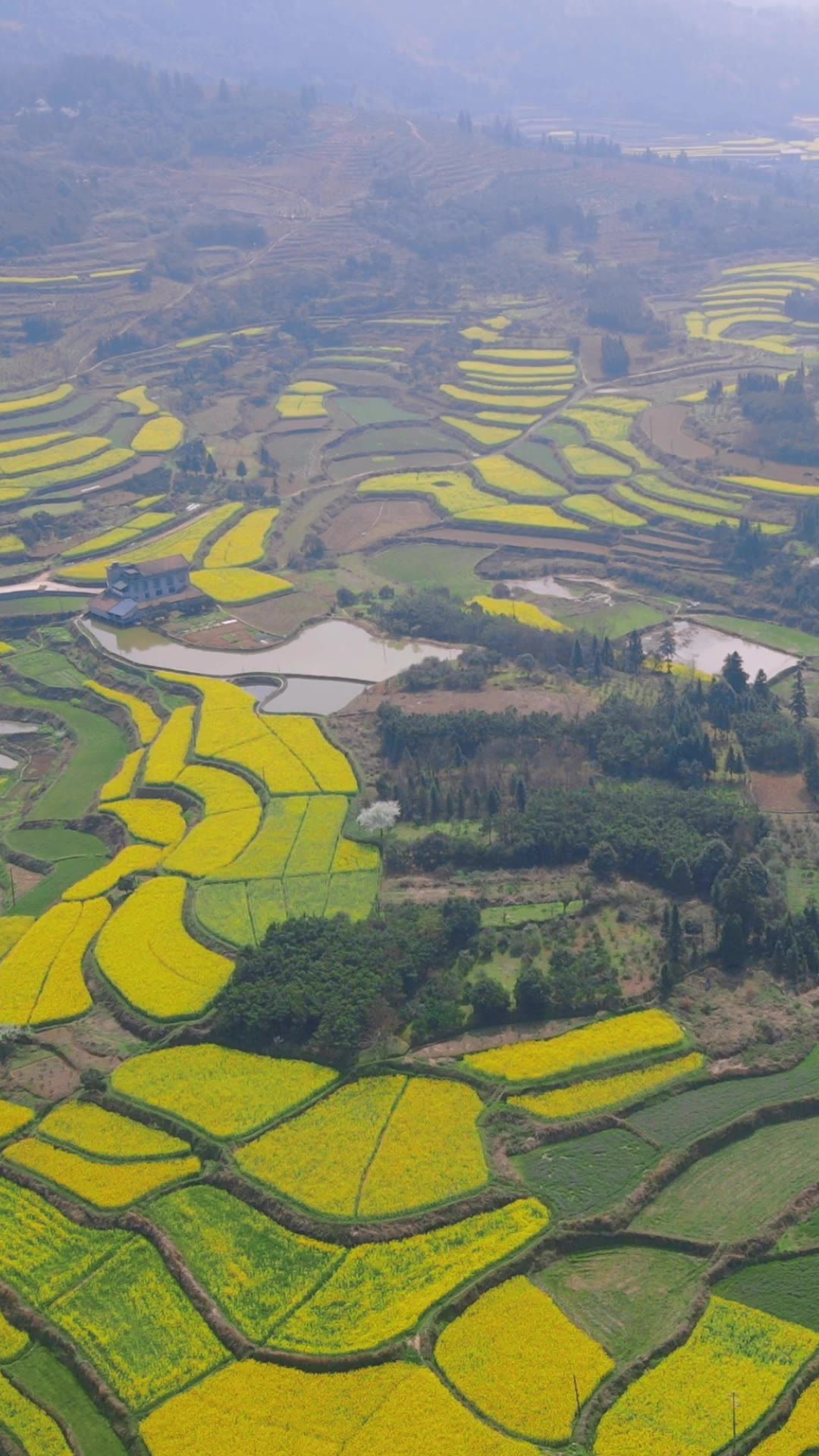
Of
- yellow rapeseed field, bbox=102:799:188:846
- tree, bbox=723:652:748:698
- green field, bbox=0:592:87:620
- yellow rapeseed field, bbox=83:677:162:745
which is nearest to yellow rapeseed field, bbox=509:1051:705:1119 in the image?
yellow rapeseed field, bbox=102:799:188:846

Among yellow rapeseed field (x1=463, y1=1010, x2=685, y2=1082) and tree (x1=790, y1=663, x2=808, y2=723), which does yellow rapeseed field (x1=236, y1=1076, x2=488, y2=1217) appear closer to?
yellow rapeseed field (x1=463, y1=1010, x2=685, y2=1082)

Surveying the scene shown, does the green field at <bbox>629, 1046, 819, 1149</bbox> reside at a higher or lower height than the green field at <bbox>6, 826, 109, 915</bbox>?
higher

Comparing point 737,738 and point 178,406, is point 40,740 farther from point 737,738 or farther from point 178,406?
point 178,406

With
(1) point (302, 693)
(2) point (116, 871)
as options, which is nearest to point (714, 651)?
(1) point (302, 693)

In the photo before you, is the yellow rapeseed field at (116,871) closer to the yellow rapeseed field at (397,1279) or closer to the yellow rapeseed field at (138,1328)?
the yellow rapeseed field at (138,1328)

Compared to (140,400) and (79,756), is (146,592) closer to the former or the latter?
(79,756)

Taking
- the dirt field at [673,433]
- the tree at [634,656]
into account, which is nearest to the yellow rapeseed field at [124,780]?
the tree at [634,656]
